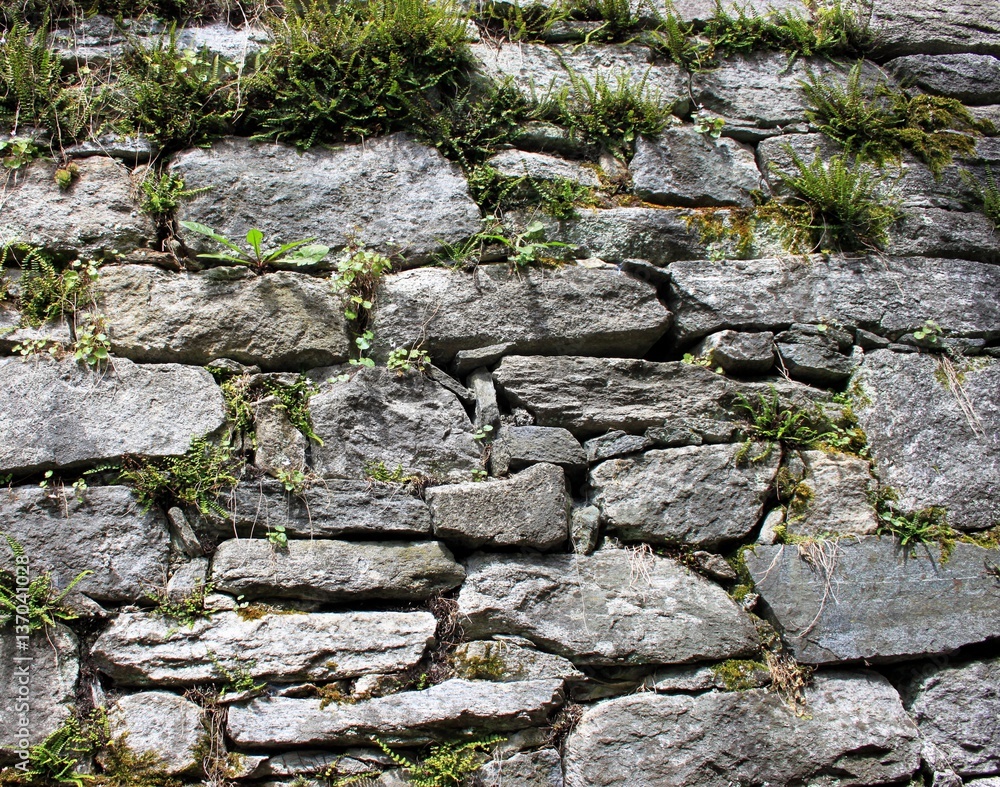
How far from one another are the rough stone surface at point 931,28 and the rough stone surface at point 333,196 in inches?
100

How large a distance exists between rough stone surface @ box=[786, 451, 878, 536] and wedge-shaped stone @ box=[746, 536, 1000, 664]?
0.08m

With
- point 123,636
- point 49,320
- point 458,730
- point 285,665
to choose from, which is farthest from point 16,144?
point 458,730

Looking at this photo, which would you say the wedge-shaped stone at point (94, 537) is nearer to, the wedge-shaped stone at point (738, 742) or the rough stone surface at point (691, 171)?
the wedge-shaped stone at point (738, 742)

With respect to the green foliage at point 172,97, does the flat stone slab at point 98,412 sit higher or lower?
lower

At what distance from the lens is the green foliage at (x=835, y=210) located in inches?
137

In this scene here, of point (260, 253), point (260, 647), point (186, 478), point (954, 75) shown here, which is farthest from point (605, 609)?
point (954, 75)

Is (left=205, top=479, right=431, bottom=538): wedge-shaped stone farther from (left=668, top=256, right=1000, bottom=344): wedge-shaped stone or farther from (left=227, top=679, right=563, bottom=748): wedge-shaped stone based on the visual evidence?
(left=668, top=256, right=1000, bottom=344): wedge-shaped stone

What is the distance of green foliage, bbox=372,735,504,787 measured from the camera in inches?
99.2

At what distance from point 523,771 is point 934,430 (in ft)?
7.29

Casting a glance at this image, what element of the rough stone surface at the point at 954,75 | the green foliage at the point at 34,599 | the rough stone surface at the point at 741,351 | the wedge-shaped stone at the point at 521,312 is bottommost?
the green foliage at the point at 34,599

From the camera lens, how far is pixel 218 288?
3.12 meters

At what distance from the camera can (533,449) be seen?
303 cm

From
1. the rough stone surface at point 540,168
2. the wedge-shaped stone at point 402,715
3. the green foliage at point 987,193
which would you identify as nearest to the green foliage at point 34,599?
the wedge-shaped stone at point 402,715

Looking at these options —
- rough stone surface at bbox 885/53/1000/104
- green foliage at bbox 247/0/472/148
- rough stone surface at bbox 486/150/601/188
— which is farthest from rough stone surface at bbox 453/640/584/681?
rough stone surface at bbox 885/53/1000/104
